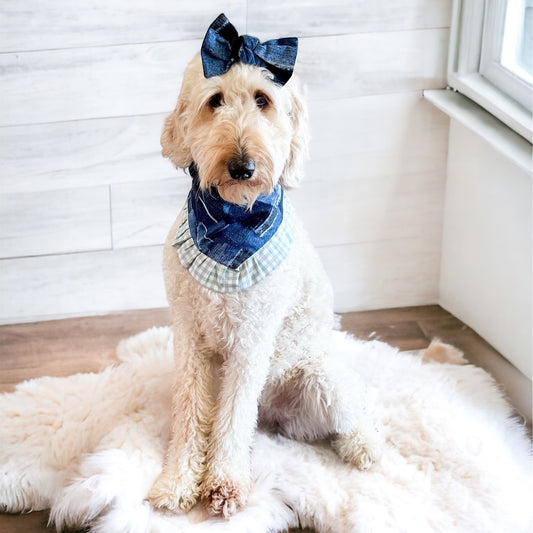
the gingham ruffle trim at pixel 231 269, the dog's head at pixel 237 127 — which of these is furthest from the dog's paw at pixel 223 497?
the dog's head at pixel 237 127

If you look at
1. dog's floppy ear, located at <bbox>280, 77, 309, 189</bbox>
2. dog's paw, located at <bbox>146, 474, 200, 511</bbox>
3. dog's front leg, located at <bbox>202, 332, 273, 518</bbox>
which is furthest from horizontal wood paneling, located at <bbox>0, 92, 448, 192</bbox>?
dog's paw, located at <bbox>146, 474, 200, 511</bbox>

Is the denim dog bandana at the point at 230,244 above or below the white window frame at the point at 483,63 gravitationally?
below

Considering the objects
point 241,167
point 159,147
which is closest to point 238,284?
point 241,167

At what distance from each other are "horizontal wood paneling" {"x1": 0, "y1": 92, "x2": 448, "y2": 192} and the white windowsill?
0.09 m

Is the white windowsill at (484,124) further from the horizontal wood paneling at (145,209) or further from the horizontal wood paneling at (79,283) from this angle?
the horizontal wood paneling at (79,283)

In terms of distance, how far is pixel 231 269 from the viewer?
178cm

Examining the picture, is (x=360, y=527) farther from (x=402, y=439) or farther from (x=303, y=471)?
(x=402, y=439)

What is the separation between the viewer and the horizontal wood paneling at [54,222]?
2.53 meters

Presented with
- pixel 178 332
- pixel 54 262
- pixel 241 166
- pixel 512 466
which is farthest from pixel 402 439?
pixel 54 262

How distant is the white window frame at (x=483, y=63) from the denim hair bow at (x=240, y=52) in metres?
0.82

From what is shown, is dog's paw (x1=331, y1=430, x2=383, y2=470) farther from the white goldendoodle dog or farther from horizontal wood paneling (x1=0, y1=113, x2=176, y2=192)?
horizontal wood paneling (x1=0, y1=113, x2=176, y2=192)

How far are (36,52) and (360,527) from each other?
1549 millimetres

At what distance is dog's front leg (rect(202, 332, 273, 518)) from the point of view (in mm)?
1835

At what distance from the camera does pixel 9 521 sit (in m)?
1.94
